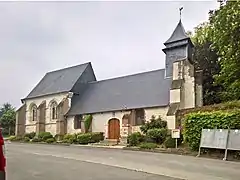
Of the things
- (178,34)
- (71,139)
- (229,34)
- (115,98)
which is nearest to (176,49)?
(178,34)

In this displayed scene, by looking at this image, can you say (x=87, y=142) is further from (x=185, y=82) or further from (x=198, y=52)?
(x=198, y=52)

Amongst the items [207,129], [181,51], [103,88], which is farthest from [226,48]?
[103,88]

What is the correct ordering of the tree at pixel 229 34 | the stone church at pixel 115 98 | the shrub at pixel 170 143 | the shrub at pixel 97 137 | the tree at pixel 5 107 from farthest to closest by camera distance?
the tree at pixel 5 107
the shrub at pixel 97 137
the stone church at pixel 115 98
the shrub at pixel 170 143
the tree at pixel 229 34

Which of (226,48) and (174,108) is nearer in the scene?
(226,48)

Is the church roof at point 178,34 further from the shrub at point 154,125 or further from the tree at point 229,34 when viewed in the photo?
the tree at point 229,34

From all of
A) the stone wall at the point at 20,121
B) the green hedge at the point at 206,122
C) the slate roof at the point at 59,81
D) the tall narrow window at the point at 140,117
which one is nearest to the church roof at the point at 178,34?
the tall narrow window at the point at 140,117

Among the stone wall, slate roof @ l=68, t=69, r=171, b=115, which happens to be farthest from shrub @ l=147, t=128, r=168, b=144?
the stone wall

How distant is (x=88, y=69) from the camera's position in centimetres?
4234

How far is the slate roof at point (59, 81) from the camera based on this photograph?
4072 cm

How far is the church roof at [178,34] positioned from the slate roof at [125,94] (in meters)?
3.20

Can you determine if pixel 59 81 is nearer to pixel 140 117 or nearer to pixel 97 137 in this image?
pixel 97 137

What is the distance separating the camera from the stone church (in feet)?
96.5

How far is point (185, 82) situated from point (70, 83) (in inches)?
627

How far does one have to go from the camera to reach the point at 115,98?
113 feet
